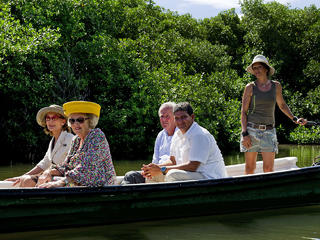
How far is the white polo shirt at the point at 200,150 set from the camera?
5184 millimetres

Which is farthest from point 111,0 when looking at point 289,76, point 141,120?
point 289,76

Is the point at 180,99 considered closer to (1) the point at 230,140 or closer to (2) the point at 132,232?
(1) the point at 230,140

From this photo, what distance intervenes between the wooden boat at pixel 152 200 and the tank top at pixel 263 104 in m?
0.74

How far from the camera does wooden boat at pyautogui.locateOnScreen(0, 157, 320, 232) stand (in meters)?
4.90

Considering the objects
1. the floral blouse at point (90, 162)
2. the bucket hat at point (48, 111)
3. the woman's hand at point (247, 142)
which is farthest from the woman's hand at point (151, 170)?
the woman's hand at point (247, 142)

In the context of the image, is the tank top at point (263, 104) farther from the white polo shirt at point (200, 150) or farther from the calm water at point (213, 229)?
the calm water at point (213, 229)

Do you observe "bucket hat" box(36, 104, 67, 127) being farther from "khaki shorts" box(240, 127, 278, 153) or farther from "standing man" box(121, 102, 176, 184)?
"khaki shorts" box(240, 127, 278, 153)

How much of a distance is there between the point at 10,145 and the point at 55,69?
2.57 m

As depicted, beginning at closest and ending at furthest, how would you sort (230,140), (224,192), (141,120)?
(224,192), (141,120), (230,140)

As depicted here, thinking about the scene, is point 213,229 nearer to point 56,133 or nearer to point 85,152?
point 85,152

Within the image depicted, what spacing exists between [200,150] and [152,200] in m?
0.80

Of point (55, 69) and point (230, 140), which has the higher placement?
point (55, 69)

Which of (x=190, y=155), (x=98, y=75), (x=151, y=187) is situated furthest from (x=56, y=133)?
(x=98, y=75)

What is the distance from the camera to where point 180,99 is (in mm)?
16203
